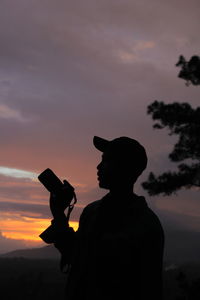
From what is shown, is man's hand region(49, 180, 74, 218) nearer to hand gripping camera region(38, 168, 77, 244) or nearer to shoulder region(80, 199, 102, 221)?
hand gripping camera region(38, 168, 77, 244)

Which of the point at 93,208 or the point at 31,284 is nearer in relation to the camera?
the point at 93,208

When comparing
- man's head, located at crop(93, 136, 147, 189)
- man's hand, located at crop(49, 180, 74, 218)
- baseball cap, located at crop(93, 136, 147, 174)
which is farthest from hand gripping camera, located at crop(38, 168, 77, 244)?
baseball cap, located at crop(93, 136, 147, 174)

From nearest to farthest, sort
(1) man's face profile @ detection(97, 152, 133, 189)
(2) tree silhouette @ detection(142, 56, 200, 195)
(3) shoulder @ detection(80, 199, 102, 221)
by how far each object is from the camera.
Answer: (1) man's face profile @ detection(97, 152, 133, 189)
(3) shoulder @ detection(80, 199, 102, 221)
(2) tree silhouette @ detection(142, 56, 200, 195)

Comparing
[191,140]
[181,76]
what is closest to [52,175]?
[191,140]

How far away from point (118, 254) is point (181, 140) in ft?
47.2

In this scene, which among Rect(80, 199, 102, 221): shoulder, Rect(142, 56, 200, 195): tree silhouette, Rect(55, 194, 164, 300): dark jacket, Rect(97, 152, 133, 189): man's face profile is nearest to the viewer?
Rect(55, 194, 164, 300): dark jacket

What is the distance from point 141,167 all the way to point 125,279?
84 cm

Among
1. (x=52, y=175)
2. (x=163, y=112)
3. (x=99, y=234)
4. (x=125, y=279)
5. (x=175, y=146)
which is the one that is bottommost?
(x=125, y=279)

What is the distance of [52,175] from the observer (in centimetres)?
314

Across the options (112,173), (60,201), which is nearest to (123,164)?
(112,173)

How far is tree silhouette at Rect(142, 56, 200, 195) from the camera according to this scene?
54.2 ft

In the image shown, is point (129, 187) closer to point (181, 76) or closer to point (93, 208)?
point (93, 208)

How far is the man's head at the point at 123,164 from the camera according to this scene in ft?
9.86

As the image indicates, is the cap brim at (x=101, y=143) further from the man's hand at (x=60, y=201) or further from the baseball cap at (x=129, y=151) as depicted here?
the man's hand at (x=60, y=201)
